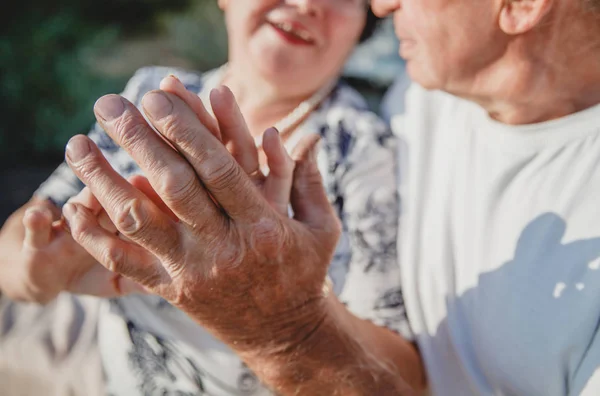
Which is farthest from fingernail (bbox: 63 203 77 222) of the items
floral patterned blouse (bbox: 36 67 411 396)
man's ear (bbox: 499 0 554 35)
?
man's ear (bbox: 499 0 554 35)

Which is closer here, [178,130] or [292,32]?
[178,130]

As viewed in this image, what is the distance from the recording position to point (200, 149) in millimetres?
836

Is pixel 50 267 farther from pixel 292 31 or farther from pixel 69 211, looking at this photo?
pixel 292 31

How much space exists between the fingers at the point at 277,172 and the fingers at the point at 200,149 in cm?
16

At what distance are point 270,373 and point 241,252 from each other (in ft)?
1.07

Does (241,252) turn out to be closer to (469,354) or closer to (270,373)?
(270,373)

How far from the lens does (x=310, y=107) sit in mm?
1599

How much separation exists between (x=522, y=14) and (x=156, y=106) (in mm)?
736

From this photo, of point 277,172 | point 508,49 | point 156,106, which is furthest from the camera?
point 508,49

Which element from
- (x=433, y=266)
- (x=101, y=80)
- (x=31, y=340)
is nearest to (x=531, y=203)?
(x=433, y=266)

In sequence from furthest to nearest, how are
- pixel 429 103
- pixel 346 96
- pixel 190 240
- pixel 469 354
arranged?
pixel 346 96 → pixel 429 103 → pixel 469 354 → pixel 190 240

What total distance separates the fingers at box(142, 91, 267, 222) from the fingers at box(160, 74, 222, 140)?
2cm

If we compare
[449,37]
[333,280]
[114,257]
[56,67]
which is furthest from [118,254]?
[56,67]

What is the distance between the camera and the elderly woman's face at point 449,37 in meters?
1.13
